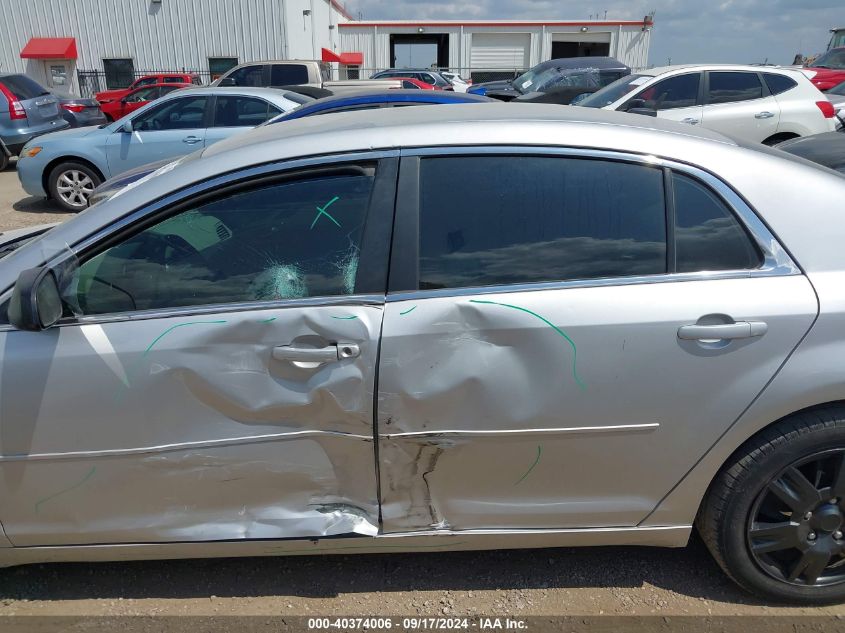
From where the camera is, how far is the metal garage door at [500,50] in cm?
3769

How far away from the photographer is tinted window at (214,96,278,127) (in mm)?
8508

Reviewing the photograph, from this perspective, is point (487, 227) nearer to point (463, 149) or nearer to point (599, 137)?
point (463, 149)

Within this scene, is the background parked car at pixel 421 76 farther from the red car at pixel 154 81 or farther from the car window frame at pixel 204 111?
the car window frame at pixel 204 111

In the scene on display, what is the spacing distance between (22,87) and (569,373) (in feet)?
42.7

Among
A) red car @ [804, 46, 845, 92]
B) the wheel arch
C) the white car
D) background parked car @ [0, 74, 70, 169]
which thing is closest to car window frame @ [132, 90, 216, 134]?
the wheel arch

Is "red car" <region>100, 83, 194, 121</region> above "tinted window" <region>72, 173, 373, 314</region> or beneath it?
beneath

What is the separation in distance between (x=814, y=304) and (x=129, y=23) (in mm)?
30189

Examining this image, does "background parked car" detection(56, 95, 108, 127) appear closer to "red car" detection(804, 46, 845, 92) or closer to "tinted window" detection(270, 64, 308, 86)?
"tinted window" detection(270, 64, 308, 86)

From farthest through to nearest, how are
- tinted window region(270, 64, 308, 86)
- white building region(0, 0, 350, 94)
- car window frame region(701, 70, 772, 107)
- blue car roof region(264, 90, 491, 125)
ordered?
white building region(0, 0, 350, 94), tinted window region(270, 64, 308, 86), car window frame region(701, 70, 772, 107), blue car roof region(264, 90, 491, 125)

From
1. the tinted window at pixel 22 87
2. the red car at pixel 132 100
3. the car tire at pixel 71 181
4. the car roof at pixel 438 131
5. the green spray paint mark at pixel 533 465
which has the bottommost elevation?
the car tire at pixel 71 181

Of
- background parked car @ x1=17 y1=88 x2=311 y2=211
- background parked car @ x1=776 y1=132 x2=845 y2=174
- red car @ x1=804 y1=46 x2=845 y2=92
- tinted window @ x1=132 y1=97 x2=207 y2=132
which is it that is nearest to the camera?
background parked car @ x1=776 y1=132 x2=845 y2=174

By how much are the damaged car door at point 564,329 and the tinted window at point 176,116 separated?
7317 millimetres

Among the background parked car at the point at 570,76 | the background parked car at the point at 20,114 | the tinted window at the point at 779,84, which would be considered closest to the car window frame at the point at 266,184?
the tinted window at the point at 779,84

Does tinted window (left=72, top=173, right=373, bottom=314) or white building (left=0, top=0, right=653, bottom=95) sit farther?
white building (left=0, top=0, right=653, bottom=95)
